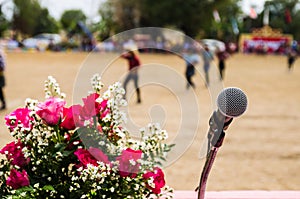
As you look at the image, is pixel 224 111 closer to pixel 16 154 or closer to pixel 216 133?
pixel 216 133

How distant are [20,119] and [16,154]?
6.3 inches

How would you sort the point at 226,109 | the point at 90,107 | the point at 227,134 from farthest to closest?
the point at 227,134, the point at 90,107, the point at 226,109

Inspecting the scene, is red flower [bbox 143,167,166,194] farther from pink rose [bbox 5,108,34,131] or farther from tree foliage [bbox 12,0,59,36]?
tree foliage [bbox 12,0,59,36]

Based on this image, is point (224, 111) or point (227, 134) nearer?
point (224, 111)

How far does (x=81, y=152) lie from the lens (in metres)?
2.11

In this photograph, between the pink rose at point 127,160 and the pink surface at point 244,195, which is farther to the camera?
the pink surface at point 244,195

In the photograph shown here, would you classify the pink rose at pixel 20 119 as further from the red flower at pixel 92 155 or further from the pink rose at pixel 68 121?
the red flower at pixel 92 155

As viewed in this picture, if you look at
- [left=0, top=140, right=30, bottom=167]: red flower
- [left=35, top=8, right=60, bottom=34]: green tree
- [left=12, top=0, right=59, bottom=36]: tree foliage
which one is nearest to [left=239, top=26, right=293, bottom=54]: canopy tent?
[left=12, top=0, right=59, bottom=36]: tree foliage

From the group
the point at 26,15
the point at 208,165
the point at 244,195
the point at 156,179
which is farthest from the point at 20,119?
the point at 26,15

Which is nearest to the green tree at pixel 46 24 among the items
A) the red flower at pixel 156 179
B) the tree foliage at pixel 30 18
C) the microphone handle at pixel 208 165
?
the tree foliage at pixel 30 18

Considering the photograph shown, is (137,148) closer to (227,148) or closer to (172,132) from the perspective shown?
(227,148)

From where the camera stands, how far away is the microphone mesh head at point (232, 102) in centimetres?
193

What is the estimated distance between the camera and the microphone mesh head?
1.93 metres

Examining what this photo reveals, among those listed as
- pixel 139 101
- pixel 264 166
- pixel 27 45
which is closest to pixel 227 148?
pixel 264 166
